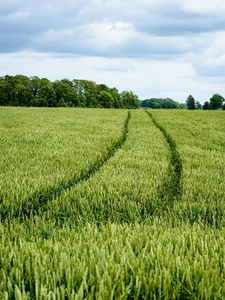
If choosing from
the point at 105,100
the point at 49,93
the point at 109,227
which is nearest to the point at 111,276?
the point at 109,227

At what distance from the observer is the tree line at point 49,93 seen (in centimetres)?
7031

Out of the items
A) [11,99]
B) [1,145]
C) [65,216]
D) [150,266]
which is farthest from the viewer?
[11,99]

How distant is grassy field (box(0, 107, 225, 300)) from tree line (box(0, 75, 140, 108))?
70743mm

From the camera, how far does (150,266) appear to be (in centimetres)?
144

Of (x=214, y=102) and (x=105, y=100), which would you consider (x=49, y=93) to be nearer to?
(x=105, y=100)

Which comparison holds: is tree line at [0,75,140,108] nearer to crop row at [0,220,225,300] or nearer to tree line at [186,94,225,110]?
tree line at [186,94,225,110]

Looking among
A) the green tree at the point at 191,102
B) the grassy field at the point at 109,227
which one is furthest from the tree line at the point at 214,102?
the grassy field at the point at 109,227

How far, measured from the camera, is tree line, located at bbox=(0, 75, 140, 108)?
70312 millimetres

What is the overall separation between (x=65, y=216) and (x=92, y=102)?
88.9m

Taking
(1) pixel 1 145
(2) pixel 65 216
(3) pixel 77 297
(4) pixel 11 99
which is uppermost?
(4) pixel 11 99

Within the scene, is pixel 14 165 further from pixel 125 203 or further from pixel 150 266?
pixel 150 266

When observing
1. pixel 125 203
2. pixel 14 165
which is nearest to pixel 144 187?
A: pixel 125 203

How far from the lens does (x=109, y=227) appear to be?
203 cm

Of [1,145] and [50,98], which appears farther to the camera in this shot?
[50,98]
